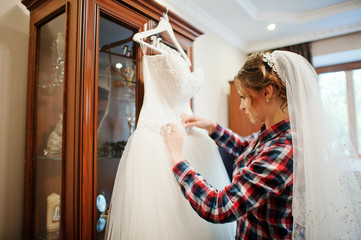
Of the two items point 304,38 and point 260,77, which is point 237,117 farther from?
point 260,77

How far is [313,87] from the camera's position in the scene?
841mm

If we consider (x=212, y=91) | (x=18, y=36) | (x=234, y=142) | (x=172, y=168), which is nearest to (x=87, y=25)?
(x=18, y=36)

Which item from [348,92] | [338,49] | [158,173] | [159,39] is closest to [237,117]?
[338,49]

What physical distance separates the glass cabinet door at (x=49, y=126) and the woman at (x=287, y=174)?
0.52 metres

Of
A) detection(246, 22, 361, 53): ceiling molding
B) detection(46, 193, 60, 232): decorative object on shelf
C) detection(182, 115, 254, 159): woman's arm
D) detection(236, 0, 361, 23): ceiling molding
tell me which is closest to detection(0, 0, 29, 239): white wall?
detection(46, 193, 60, 232): decorative object on shelf

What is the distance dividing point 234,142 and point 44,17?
1.21m

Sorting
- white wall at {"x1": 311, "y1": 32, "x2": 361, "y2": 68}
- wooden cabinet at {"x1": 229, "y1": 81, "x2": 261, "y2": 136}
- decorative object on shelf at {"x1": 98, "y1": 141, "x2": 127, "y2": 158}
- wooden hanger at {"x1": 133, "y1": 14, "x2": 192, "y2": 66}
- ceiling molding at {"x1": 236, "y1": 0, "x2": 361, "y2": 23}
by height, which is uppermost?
ceiling molding at {"x1": 236, "y1": 0, "x2": 361, "y2": 23}

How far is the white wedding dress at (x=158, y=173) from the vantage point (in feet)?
2.87

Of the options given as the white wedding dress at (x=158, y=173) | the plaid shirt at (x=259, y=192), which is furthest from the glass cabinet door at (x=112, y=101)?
the plaid shirt at (x=259, y=192)

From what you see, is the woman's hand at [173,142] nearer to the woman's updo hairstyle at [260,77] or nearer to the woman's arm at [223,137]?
the woman's arm at [223,137]

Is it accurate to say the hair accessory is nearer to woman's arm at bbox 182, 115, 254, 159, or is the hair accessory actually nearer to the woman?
the woman

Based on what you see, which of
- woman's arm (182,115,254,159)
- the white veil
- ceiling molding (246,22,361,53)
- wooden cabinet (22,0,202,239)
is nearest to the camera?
the white veil

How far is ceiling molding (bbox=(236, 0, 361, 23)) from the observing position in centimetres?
216

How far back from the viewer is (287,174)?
806 mm
